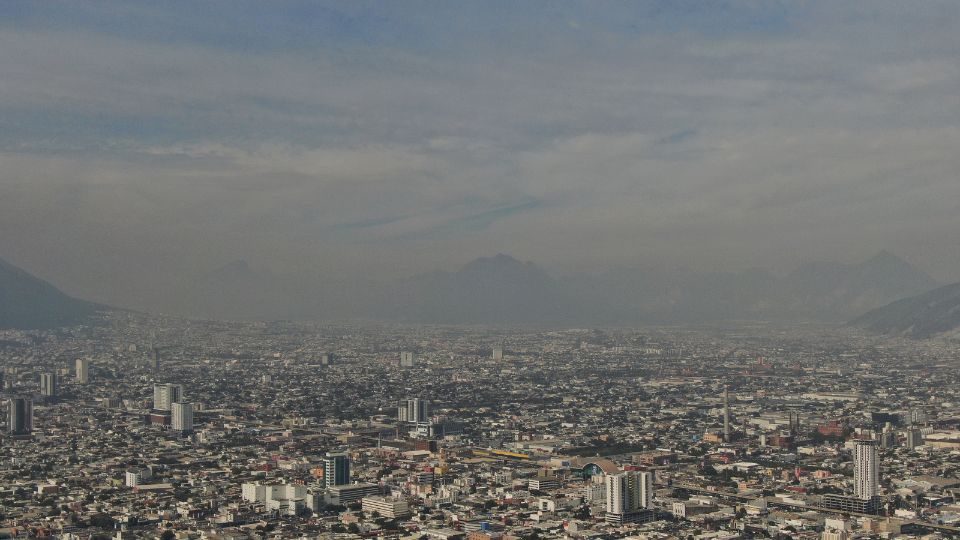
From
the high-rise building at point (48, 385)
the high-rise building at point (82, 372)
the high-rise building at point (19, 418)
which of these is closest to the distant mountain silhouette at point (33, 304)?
the high-rise building at point (82, 372)

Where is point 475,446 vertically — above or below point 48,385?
below

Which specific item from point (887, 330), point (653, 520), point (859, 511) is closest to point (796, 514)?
point (859, 511)

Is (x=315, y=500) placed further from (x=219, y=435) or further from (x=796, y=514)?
(x=219, y=435)

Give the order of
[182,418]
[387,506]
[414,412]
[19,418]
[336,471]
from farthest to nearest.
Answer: [414,412], [182,418], [19,418], [336,471], [387,506]

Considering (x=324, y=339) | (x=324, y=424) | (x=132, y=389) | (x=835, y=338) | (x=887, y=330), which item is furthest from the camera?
(x=887, y=330)

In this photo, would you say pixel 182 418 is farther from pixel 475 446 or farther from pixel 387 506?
pixel 387 506

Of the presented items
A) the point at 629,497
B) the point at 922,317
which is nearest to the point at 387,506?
the point at 629,497

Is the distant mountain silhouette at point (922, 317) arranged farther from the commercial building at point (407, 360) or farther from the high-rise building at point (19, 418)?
the high-rise building at point (19, 418)

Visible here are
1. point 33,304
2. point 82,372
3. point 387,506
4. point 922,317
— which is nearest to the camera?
point 387,506
